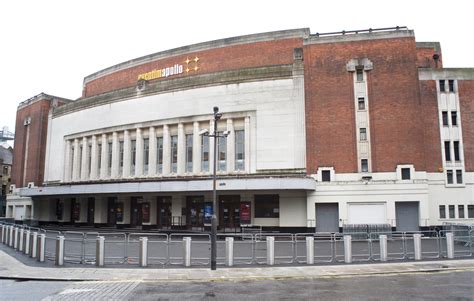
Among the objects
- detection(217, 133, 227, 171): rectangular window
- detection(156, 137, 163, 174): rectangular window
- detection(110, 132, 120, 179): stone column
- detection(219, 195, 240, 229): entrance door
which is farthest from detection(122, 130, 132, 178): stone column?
detection(219, 195, 240, 229): entrance door

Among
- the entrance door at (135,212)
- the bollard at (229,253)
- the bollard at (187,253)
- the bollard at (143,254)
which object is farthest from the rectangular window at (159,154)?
the bollard at (229,253)

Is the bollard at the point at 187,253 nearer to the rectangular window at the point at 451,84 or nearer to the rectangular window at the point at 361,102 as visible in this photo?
the rectangular window at the point at 361,102

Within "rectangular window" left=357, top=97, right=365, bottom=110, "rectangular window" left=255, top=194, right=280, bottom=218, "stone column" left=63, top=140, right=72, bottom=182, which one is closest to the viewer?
"rectangular window" left=357, top=97, right=365, bottom=110

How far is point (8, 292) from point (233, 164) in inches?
946

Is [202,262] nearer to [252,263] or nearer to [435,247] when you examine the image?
[252,263]

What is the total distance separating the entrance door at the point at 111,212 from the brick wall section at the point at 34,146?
14.6 m

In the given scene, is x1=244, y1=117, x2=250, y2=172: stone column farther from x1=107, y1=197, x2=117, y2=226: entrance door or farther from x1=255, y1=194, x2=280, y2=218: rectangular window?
x1=107, y1=197, x2=117, y2=226: entrance door

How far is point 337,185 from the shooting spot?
30.7 meters

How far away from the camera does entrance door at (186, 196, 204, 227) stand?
117 ft

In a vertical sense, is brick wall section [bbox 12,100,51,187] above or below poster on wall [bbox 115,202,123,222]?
above

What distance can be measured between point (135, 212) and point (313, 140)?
2001 centimetres

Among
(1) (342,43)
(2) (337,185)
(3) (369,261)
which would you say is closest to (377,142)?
(2) (337,185)

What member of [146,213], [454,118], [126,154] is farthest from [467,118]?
[126,154]

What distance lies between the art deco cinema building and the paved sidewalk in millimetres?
12288
